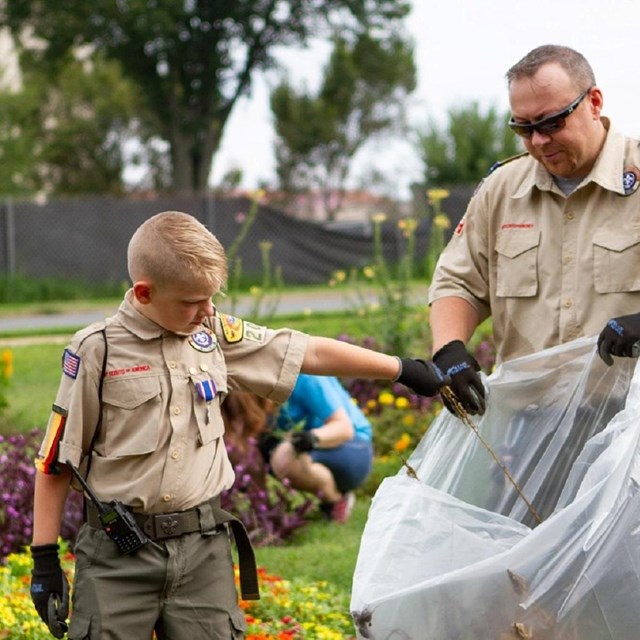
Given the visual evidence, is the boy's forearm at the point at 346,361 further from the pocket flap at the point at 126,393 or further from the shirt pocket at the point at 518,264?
the shirt pocket at the point at 518,264

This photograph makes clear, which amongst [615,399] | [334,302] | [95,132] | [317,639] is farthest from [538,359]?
[95,132]

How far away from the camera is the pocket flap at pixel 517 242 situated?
137 inches

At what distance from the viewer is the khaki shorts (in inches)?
113

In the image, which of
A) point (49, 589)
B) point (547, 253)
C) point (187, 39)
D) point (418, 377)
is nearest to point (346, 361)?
point (418, 377)

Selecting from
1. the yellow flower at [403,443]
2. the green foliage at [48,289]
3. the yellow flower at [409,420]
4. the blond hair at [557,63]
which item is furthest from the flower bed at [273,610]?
the green foliage at [48,289]

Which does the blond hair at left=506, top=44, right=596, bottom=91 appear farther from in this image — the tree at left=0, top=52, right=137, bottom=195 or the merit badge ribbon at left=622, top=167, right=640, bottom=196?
the tree at left=0, top=52, right=137, bottom=195

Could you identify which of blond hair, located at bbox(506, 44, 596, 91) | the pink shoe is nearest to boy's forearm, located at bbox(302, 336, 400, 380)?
blond hair, located at bbox(506, 44, 596, 91)

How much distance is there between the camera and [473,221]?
3.68 metres

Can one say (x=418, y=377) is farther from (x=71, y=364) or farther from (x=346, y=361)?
(x=71, y=364)

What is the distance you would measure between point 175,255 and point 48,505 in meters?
0.66

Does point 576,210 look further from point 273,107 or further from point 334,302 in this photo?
point 273,107

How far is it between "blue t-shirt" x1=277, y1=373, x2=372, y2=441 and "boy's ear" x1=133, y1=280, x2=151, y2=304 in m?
2.49

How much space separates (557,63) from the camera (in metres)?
3.33

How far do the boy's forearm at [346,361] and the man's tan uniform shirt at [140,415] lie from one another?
0.82 ft
